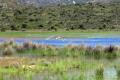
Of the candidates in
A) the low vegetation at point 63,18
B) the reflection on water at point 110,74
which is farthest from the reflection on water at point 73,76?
the low vegetation at point 63,18

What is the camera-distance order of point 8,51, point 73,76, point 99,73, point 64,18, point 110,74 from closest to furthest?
point 73,76, point 99,73, point 110,74, point 8,51, point 64,18

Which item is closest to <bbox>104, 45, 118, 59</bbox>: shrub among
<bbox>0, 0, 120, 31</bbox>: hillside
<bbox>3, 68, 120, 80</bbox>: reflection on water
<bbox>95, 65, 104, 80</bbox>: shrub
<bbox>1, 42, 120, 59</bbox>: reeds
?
<bbox>1, 42, 120, 59</bbox>: reeds

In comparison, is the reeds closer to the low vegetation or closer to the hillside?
the low vegetation

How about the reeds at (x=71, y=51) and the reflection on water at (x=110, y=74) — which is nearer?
the reflection on water at (x=110, y=74)

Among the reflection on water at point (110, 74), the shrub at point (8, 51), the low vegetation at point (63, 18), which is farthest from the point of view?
the low vegetation at point (63, 18)

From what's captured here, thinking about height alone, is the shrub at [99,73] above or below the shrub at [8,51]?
above

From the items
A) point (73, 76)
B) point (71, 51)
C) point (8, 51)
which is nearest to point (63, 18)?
point (71, 51)

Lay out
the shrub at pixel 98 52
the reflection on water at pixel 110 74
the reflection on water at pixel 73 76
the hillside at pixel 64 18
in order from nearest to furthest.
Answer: the reflection on water at pixel 73 76
the reflection on water at pixel 110 74
the shrub at pixel 98 52
the hillside at pixel 64 18

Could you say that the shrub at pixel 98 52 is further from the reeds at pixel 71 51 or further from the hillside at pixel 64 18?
the hillside at pixel 64 18

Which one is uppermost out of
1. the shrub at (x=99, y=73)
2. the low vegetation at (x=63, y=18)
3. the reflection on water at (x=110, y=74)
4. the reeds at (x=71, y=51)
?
the shrub at (x=99, y=73)

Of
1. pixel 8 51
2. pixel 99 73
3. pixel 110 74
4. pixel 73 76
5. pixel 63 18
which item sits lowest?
pixel 63 18

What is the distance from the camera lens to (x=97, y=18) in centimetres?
8006

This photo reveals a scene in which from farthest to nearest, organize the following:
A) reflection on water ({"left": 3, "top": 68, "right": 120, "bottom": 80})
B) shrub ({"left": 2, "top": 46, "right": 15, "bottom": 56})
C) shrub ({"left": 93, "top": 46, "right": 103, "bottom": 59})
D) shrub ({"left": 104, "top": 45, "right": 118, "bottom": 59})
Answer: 1. shrub ({"left": 2, "top": 46, "right": 15, "bottom": 56})
2. shrub ({"left": 93, "top": 46, "right": 103, "bottom": 59})
3. shrub ({"left": 104, "top": 45, "right": 118, "bottom": 59})
4. reflection on water ({"left": 3, "top": 68, "right": 120, "bottom": 80})

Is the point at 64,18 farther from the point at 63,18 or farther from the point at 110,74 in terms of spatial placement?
the point at 110,74
